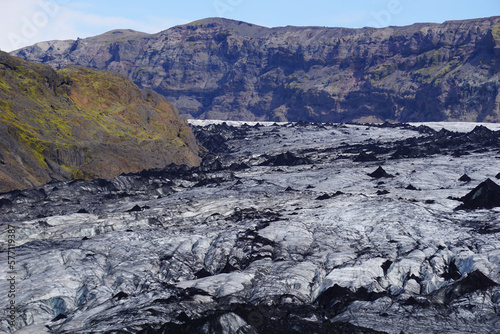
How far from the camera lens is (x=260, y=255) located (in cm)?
4125

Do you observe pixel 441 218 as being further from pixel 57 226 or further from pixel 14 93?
pixel 14 93

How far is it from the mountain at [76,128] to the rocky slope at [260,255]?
5585 millimetres

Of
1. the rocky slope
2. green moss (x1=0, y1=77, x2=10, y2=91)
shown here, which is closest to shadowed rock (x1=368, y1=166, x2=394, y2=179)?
the rocky slope

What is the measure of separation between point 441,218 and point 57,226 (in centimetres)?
3190

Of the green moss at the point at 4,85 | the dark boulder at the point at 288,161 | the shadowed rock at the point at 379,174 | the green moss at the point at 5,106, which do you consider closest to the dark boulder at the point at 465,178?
the shadowed rock at the point at 379,174

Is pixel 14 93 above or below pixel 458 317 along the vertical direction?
above

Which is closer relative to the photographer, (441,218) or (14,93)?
(441,218)

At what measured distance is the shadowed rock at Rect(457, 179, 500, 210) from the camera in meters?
48.5

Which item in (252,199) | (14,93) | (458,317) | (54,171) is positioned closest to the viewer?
(458,317)

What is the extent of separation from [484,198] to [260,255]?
2105cm

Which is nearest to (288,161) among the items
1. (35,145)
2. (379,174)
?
(379,174)

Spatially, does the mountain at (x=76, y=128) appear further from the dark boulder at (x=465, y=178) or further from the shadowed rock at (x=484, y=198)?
the shadowed rock at (x=484, y=198)

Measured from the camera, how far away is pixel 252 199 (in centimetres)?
5903

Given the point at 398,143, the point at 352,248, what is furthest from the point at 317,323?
the point at 398,143
